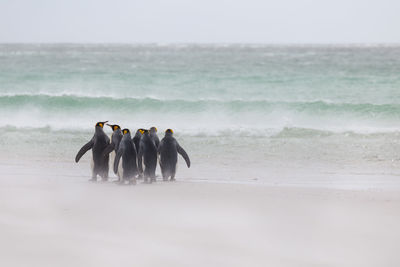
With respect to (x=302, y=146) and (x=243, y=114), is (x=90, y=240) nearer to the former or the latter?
(x=302, y=146)

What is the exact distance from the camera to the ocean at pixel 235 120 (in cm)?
698

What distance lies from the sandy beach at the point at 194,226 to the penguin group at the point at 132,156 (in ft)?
1.37

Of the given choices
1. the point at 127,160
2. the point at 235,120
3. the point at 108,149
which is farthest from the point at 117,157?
the point at 235,120

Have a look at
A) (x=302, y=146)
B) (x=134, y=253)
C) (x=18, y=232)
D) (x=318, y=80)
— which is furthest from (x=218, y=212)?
(x=318, y=80)

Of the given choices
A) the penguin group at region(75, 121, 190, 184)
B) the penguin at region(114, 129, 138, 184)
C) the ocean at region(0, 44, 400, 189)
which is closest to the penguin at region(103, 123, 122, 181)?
the penguin group at region(75, 121, 190, 184)

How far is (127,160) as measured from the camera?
5566mm

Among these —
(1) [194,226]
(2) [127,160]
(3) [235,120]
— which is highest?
(3) [235,120]

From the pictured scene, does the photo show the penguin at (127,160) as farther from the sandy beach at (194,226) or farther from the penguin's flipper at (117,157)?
the sandy beach at (194,226)

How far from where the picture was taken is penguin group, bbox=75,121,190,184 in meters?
5.57

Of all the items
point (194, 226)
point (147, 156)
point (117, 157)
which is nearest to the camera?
point (194, 226)

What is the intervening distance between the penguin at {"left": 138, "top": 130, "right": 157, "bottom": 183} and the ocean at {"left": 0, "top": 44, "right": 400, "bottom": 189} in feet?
2.08

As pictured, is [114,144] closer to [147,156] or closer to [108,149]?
[108,149]

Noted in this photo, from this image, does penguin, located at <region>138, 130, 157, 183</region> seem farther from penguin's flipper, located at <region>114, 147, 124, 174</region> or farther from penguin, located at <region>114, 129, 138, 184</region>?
penguin's flipper, located at <region>114, 147, 124, 174</region>

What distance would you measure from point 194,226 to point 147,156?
2.12 metres
